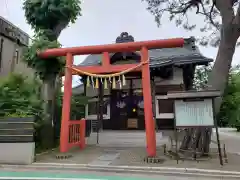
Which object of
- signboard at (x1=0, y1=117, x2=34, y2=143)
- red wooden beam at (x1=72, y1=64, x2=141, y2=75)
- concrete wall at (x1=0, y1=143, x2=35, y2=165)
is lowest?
concrete wall at (x1=0, y1=143, x2=35, y2=165)

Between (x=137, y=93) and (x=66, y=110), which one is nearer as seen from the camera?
(x=66, y=110)

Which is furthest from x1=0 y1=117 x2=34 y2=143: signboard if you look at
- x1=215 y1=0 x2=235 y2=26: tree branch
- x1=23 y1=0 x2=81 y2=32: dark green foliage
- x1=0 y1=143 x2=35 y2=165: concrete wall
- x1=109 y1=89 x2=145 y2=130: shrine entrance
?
x1=215 y1=0 x2=235 y2=26: tree branch

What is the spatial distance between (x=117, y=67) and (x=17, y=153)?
15.2 feet

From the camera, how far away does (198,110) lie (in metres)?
7.11

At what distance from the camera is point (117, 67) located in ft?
27.5

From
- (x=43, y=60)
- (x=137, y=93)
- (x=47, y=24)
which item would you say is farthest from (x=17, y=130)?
(x=137, y=93)

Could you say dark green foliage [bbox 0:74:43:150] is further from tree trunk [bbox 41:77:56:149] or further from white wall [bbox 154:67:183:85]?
white wall [bbox 154:67:183:85]

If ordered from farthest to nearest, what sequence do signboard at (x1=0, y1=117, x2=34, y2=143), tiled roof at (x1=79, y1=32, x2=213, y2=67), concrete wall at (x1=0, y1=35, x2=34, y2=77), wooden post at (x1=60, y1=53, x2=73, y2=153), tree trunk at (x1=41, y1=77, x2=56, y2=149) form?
concrete wall at (x1=0, y1=35, x2=34, y2=77), tiled roof at (x1=79, y1=32, x2=213, y2=67), tree trunk at (x1=41, y1=77, x2=56, y2=149), wooden post at (x1=60, y1=53, x2=73, y2=153), signboard at (x1=0, y1=117, x2=34, y2=143)

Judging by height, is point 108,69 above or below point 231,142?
above

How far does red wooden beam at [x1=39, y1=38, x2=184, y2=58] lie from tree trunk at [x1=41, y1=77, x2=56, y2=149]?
1.64 metres

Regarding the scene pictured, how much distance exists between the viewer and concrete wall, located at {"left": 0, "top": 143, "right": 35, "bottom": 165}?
7.10m

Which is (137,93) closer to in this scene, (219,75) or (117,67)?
(117,67)

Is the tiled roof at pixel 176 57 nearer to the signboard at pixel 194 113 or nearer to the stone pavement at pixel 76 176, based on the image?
the signboard at pixel 194 113

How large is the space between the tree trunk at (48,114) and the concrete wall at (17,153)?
229cm
